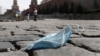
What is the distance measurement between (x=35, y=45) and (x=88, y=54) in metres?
0.63

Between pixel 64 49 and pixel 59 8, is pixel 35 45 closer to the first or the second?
pixel 64 49

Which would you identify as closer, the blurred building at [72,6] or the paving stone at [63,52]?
the paving stone at [63,52]

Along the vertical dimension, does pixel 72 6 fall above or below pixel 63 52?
below

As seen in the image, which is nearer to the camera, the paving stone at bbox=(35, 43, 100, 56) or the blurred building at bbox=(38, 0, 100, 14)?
the paving stone at bbox=(35, 43, 100, 56)

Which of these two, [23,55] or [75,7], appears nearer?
[23,55]

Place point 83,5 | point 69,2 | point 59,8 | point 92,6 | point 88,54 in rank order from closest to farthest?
1. point 88,54
2. point 92,6
3. point 83,5
4. point 69,2
5. point 59,8

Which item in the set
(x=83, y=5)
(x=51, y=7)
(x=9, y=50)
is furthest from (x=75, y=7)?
(x=9, y=50)

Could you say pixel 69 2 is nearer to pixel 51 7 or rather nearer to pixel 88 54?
pixel 51 7

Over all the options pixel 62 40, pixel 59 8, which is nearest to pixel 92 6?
pixel 59 8

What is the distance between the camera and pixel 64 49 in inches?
136

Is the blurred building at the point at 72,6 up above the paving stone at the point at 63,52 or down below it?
below

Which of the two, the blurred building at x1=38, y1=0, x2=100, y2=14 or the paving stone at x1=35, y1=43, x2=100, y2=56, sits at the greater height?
the paving stone at x1=35, y1=43, x2=100, y2=56

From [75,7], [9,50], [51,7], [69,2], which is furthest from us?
[51,7]

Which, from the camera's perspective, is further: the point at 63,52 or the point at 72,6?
the point at 72,6
